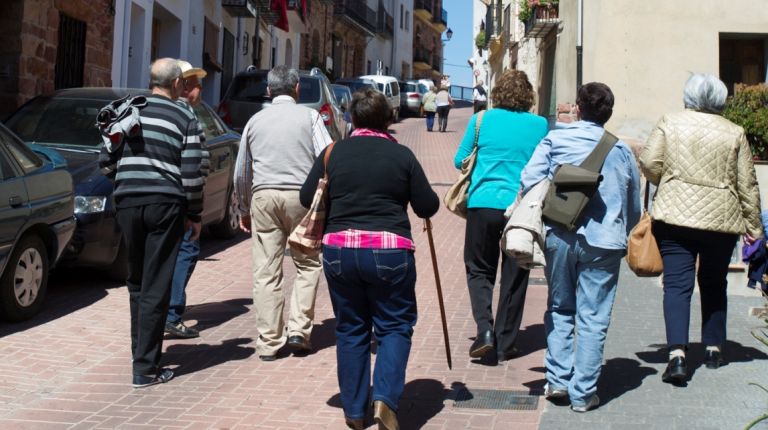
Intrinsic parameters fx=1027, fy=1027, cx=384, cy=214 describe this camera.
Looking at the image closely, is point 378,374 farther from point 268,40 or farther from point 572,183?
point 268,40

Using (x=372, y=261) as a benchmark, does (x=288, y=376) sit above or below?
below

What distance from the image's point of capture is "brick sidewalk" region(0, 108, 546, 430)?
530cm

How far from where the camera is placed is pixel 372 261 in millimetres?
4828

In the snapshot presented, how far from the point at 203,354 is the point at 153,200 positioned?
1347 mm

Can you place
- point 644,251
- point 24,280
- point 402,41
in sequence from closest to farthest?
point 644,251
point 24,280
point 402,41

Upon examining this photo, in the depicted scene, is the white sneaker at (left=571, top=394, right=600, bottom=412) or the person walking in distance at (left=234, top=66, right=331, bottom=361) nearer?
the white sneaker at (left=571, top=394, right=600, bottom=412)

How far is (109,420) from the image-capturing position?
5238 mm

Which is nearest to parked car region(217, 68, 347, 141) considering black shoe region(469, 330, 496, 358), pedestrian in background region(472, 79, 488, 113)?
black shoe region(469, 330, 496, 358)

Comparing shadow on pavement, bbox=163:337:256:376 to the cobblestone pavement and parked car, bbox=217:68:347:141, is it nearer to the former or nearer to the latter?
the cobblestone pavement

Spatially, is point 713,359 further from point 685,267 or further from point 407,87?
point 407,87

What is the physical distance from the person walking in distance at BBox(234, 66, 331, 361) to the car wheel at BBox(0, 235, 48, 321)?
1.78 metres

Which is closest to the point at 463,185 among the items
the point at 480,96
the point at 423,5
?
the point at 480,96

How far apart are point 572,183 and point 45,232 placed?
418cm

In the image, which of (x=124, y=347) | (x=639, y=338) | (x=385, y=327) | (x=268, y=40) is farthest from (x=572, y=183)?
(x=268, y=40)
